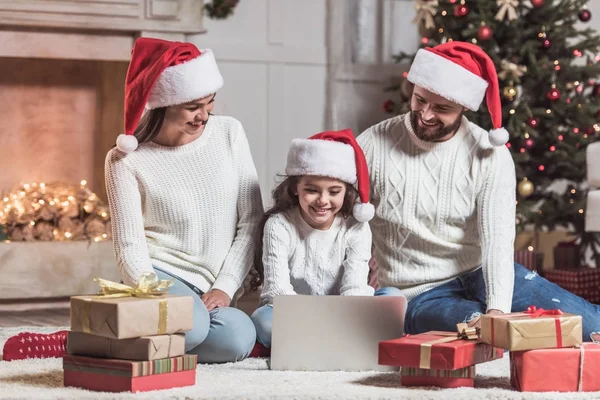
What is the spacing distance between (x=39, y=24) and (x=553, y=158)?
2.30m

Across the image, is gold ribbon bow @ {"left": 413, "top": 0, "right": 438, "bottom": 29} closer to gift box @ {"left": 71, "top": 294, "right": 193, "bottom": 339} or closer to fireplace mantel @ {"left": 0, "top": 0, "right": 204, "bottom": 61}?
fireplace mantel @ {"left": 0, "top": 0, "right": 204, "bottom": 61}

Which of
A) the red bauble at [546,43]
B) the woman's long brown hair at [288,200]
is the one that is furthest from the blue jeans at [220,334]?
the red bauble at [546,43]

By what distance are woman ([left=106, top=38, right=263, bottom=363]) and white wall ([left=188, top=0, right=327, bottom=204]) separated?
6.57 feet

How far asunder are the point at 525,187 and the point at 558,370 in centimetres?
238

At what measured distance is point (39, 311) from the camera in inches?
159

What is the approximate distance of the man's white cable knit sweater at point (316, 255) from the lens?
2.62 meters

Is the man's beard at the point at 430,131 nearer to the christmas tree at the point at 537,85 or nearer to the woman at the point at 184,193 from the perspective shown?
the woman at the point at 184,193

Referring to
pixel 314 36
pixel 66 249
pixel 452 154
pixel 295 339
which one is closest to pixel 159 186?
pixel 295 339

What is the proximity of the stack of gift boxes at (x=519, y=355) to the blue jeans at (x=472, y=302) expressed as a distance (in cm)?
43

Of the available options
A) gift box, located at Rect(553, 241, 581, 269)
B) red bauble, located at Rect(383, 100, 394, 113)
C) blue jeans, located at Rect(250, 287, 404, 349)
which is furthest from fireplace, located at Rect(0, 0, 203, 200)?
blue jeans, located at Rect(250, 287, 404, 349)

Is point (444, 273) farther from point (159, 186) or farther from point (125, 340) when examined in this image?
point (125, 340)

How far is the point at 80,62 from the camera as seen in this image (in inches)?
180

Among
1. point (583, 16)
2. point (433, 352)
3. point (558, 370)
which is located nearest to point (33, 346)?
point (433, 352)

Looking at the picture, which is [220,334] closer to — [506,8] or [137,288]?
[137,288]
